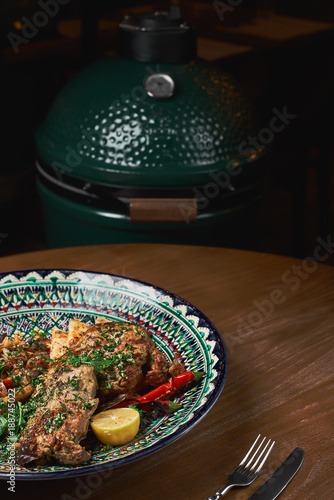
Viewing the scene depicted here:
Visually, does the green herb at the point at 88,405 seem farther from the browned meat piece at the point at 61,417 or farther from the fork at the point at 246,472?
the fork at the point at 246,472

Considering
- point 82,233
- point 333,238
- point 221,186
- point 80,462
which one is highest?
point 80,462

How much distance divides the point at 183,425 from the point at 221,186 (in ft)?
4.06

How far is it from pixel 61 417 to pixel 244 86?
2628mm

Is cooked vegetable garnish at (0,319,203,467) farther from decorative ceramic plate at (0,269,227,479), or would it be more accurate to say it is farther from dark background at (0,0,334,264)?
dark background at (0,0,334,264)

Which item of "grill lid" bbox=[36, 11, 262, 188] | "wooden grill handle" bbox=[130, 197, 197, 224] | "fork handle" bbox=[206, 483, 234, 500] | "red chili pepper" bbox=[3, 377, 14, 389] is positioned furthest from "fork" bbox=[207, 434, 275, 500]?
"grill lid" bbox=[36, 11, 262, 188]

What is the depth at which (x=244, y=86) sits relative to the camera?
10.7ft

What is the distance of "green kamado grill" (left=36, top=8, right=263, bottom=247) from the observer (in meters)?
1.97

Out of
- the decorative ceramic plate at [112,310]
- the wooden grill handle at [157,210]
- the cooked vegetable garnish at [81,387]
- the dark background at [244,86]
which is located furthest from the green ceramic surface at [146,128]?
the cooked vegetable garnish at [81,387]

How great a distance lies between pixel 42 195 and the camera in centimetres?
227

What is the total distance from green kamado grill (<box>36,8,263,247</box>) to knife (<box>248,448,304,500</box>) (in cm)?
98

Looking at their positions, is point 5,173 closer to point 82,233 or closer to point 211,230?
point 82,233

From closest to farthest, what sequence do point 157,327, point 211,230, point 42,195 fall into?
point 157,327 < point 211,230 < point 42,195

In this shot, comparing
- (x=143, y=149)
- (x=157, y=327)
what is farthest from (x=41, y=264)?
(x=143, y=149)

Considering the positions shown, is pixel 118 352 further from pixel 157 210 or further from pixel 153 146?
pixel 153 146
